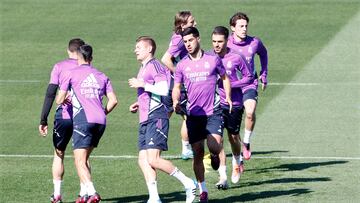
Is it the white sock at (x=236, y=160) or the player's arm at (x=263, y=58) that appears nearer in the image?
the white sock at (x=236, y=160)

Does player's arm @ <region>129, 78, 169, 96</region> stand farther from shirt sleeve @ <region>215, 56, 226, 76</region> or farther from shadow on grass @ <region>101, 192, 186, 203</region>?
shadow on grass @ <region>101, 192, 186, 203</region>

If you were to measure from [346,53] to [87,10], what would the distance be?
9551mm

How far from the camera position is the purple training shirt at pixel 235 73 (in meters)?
18.6

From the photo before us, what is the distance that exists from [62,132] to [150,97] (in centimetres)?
152

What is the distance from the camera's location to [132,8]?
3706 cm

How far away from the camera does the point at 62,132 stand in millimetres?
16797

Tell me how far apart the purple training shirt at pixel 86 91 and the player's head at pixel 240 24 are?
3.82m

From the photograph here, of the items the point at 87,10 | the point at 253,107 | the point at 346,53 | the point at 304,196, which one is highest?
the point at 87,10

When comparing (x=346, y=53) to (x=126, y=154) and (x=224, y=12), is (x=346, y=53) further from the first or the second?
(x=126, y=154)

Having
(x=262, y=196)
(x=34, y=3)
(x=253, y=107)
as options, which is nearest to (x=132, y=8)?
(x=34, y=3)

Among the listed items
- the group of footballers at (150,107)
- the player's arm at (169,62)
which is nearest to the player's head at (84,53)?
the group of footballers at (150,107)

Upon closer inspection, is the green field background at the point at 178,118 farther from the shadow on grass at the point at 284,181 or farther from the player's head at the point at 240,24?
the player's head at the point at 240,24

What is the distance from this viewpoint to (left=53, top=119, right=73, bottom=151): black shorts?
1677 centimetres

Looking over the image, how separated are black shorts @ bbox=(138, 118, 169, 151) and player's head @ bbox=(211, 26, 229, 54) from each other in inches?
81.2
